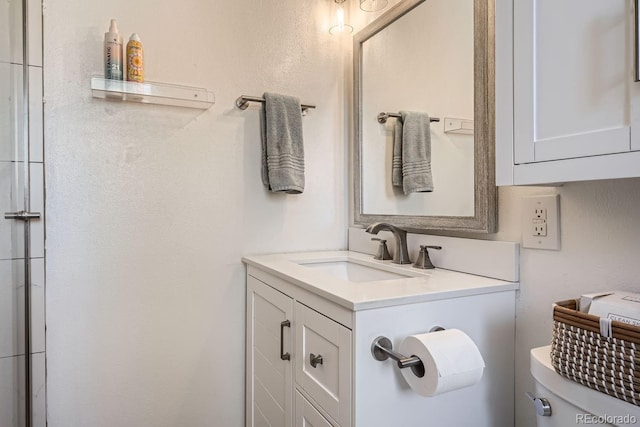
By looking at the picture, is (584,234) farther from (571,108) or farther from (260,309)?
(260,309)

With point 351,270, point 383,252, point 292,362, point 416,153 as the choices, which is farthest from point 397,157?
point 292,362

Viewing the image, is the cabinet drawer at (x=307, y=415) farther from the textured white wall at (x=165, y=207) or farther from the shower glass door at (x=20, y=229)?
the shower glass door at (x=20, y=229)

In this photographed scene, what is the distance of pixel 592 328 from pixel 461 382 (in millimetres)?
255

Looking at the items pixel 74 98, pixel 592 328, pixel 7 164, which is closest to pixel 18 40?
pixel 74 98

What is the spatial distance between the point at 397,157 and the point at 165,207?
0.88 metres

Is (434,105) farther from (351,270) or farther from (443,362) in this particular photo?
(443,362)

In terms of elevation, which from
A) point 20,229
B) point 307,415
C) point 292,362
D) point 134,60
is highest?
point 134,60

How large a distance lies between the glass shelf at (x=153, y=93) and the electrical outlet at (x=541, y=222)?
1104 millimetres

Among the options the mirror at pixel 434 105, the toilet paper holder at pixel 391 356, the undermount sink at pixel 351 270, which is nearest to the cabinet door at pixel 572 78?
the mirror at pixel 434 105

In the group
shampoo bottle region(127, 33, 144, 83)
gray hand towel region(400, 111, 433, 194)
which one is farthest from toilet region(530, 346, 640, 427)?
shampoo bottle region(127, 33, 144, 83)

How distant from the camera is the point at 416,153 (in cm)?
139

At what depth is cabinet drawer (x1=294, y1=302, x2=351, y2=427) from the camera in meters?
0.85

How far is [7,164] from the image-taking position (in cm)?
105

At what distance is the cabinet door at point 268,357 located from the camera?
1.14m
